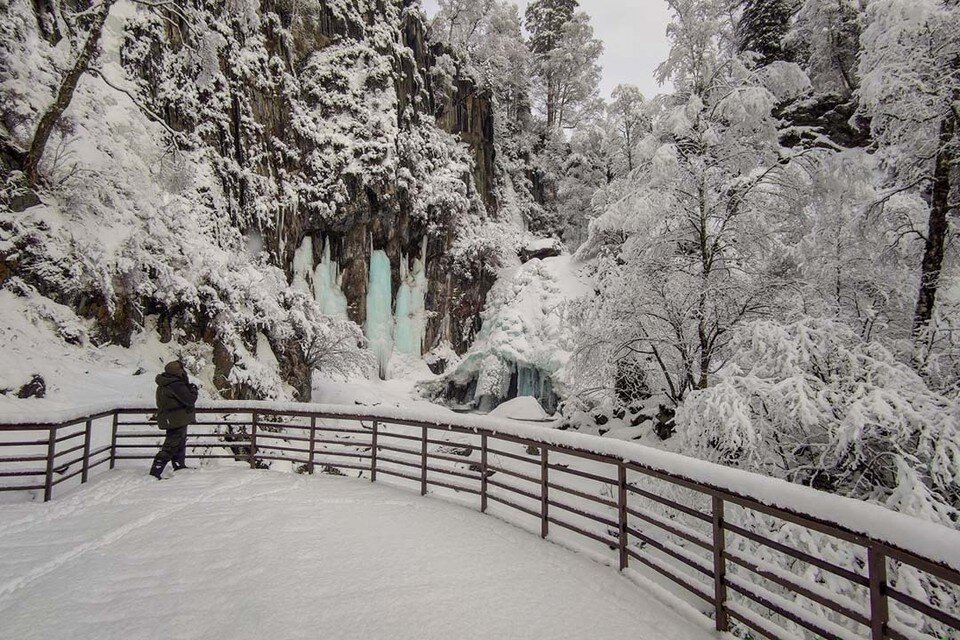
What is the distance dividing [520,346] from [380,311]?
7.60m

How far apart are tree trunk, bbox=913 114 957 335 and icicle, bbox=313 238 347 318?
63.8 feet

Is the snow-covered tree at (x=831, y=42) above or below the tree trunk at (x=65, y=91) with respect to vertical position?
above

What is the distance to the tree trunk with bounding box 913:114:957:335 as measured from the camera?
23.0 ft

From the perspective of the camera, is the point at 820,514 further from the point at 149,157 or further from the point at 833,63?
the point at 833,63

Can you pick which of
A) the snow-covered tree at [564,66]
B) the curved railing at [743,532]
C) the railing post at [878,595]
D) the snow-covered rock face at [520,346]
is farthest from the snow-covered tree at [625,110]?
the railing post at [878,595]

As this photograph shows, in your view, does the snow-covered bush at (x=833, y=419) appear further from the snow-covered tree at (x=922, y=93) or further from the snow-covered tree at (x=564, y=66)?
the snow-covered tree at (x=564, y=66)

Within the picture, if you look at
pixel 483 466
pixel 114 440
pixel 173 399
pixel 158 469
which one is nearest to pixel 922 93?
pixel 483 466

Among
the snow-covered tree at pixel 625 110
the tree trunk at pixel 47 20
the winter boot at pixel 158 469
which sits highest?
the snow-covered tree at pixel 625 110

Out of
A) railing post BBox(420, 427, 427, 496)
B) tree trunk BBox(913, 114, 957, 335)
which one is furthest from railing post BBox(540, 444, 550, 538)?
tree trunk BBox(913, 114, 957, 335)

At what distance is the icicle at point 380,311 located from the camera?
934 inches

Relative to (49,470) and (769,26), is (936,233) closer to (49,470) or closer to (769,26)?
(49,470)

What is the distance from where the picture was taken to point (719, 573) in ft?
9.61

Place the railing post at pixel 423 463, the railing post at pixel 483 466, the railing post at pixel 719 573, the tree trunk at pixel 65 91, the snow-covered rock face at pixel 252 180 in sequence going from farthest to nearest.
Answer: the snow-covered rock face at pixel 252 180 → the tree trunk at pixel 65 91 → the railing post at pixel 423 463 → the railing post at pixel 483 466 → the railing post at pixel 719 573

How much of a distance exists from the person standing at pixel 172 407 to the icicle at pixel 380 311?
1657 cm
